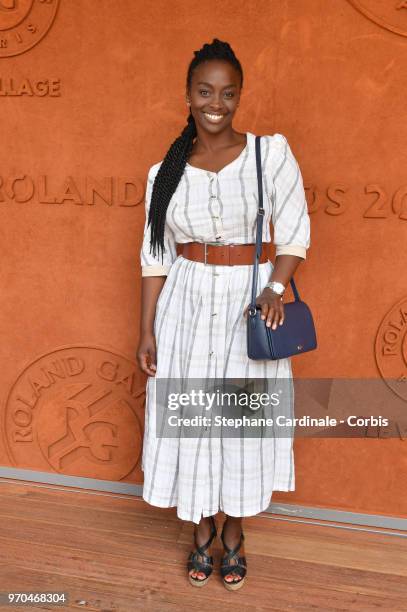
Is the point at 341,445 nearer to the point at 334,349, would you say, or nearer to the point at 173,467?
the point at 334,349

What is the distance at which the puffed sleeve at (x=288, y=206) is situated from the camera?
1.76 meters

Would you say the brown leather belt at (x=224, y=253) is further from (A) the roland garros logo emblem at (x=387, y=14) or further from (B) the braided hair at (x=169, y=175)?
(A) the roland garros logo emblem at (x=387, y=14)

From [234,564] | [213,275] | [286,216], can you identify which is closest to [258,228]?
[286,216]

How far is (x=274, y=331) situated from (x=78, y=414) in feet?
4.21

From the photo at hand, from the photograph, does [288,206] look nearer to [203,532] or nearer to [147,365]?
[147,365]

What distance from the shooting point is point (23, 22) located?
2266 mm

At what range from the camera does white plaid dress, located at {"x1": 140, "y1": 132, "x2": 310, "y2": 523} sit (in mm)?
1771

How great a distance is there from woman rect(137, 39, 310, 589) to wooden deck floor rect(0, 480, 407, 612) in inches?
5.4

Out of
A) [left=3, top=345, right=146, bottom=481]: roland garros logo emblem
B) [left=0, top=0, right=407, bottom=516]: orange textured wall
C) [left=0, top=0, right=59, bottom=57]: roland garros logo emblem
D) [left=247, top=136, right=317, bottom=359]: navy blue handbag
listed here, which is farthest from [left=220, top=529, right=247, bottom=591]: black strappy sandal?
A: [left=0, top=0, right=59, bottom=57]: roland garros logo emblem

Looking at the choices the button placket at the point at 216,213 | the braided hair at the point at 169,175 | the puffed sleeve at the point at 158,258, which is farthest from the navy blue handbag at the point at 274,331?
the puffed sleeve at the point at 158,258

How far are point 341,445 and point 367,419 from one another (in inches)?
6.4

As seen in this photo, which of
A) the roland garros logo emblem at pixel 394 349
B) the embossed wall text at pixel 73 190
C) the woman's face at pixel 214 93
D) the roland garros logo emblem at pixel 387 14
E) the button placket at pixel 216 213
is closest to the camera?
the woman's face at pixel 214 93

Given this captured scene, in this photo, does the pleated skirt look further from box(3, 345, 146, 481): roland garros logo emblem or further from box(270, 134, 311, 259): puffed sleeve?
Answer: box(3, 345, 146, 481): roland garros logo emblem

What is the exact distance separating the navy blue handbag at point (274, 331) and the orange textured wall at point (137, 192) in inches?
19.1
